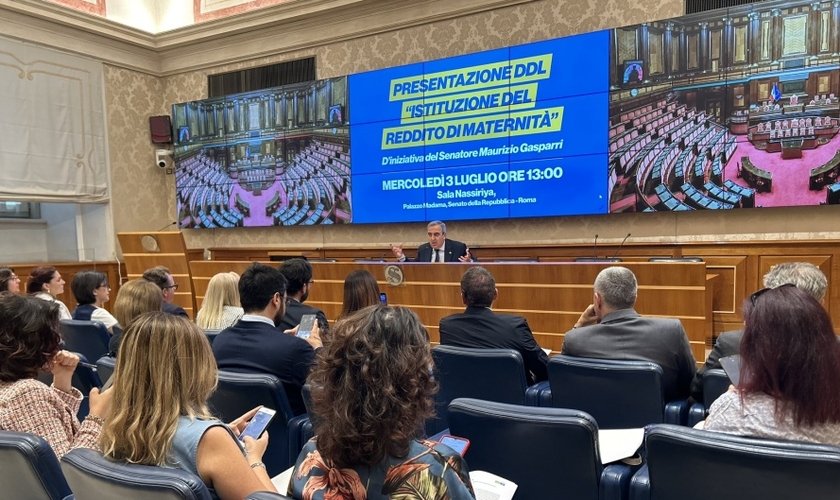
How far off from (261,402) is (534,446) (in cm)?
97

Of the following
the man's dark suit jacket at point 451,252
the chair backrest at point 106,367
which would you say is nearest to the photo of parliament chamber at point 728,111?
the man's dark suit jacket at point 451,252

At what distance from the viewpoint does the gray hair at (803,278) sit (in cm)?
213

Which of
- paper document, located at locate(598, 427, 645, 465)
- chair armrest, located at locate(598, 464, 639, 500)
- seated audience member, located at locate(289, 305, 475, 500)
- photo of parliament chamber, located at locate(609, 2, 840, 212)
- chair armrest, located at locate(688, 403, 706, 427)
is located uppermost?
photo of parliament chamber, located at locate(609, 2, 840, 212)

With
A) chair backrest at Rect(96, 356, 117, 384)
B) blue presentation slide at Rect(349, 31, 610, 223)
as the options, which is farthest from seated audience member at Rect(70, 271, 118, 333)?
blue presentation slide at Rect(349, 31, 610, 223)

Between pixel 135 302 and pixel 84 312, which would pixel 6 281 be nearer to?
pixel 84 312

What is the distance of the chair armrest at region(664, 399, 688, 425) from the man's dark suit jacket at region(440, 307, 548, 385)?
0.62 metres

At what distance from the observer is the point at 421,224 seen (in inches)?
270

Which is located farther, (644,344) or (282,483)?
(644,344)

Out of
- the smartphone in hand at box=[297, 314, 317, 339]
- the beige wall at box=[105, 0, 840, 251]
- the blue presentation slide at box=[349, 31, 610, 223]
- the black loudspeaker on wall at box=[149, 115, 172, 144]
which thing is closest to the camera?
the smartphone in hand at box=[297, 314, 317, 339]

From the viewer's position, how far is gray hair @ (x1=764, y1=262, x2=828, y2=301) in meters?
2.13

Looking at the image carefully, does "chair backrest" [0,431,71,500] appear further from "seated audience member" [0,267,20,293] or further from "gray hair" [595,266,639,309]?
"seated audience member" [0,267,20,293]

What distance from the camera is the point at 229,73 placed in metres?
8.18

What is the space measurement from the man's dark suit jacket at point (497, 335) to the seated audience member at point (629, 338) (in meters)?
0.21

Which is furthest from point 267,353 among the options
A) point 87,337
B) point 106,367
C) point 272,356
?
point 87,337
